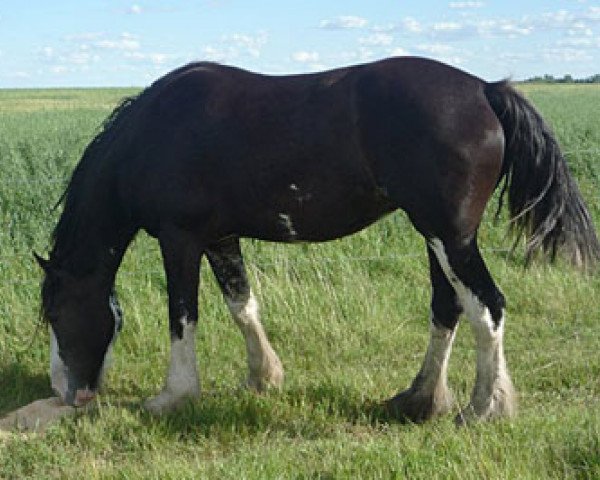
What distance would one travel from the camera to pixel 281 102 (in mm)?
4523

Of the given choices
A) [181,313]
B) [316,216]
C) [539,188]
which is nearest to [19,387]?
[181,313]

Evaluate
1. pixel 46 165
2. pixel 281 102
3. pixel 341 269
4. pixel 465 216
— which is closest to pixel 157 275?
pixel 341 269

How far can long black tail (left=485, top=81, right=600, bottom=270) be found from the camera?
431 centimetres

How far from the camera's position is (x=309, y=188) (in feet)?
14.7

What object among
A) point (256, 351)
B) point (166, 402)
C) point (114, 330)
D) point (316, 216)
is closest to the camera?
point (316, 216)

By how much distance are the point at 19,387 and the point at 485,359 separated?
123 inches

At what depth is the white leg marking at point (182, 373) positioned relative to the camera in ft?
15.8

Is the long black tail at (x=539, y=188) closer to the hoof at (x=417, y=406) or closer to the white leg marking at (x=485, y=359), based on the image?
the white leg marking at (x=485, y=359)

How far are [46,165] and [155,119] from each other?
A: 7.34 meters

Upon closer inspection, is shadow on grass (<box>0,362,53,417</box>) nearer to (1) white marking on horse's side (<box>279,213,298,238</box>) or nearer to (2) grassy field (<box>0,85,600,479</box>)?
(2) grassy field (<box>0,85,600,479</box>)

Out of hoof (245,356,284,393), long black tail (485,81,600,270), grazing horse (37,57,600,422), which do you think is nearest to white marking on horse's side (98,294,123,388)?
grazing horse (37,57,600,422)

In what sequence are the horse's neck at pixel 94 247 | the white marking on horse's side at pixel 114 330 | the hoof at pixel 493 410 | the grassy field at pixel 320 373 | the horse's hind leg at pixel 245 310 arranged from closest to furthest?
1. the grassy field at pixel 320 373
2. the hoof at pixel 493 410
3. the horse's neck at pixel 94 247
4. the white marking on horse's side at pixel 114 330
5. the horse's hind leg at pixel 245 310

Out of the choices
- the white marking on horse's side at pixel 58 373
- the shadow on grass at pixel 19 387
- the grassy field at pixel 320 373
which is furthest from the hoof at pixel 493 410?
the shadow on grass at pixel 19 387

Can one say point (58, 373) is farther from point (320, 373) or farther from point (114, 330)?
point (320, 373)
